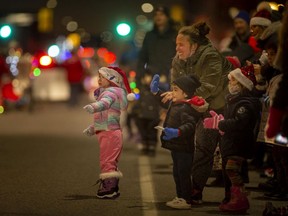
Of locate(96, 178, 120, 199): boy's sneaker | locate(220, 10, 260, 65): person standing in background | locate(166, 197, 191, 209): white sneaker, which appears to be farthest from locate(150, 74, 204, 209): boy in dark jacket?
locate(220, 10, 260, 65): person standing in background

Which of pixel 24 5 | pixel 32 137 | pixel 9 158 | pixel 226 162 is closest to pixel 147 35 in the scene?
pixel 9 158

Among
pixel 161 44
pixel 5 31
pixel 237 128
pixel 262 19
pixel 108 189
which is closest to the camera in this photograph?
pixel 237 128

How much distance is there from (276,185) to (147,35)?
482 centimetres

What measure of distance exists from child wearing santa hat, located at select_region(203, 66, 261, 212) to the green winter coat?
576 mm

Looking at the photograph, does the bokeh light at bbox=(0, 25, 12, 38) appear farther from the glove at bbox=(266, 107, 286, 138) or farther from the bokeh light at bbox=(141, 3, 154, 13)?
the glove at bbox=(266, 107, 286, 138)

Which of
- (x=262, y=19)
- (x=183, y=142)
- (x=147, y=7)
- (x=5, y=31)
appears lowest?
(x=183, y=142)

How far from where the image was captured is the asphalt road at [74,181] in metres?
9.88

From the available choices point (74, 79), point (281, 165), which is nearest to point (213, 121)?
point (281, 165)

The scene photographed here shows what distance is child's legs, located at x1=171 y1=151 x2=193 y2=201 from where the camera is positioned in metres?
9.91

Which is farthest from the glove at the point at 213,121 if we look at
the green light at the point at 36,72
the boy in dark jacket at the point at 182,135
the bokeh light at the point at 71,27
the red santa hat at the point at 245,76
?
the bokeh light at the point at 71,27

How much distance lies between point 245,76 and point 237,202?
54.4 inches

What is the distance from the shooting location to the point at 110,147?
10672 millimetres

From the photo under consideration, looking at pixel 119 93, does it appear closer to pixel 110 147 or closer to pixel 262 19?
pixel 110 147

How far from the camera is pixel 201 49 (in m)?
10.6
